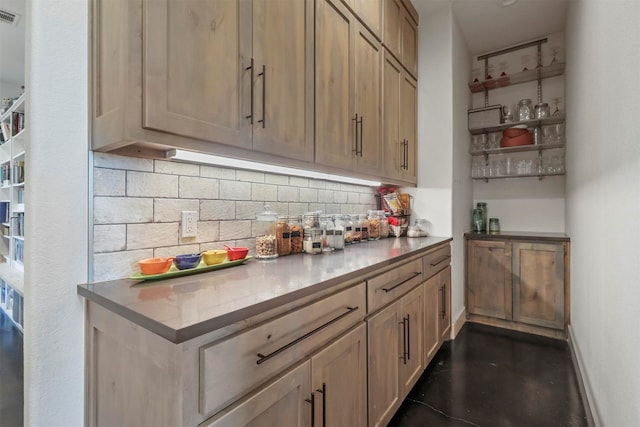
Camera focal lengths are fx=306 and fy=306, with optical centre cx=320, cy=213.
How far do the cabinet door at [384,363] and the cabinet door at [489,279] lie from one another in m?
1.90

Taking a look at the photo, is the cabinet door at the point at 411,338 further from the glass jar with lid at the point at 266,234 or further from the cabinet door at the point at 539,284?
the cabinet door at the point at 539,284

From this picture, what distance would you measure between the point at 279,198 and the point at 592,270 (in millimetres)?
1855

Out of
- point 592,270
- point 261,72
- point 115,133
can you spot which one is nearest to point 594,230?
point 592,270

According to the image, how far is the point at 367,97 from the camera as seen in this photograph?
2062 millimetres

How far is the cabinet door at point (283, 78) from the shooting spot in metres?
1.28

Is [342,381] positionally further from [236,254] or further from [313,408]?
[236,254]

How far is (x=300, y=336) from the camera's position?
0.96 meters

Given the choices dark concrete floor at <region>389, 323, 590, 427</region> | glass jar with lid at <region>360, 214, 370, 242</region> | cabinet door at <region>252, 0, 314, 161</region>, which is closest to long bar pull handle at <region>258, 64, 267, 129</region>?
cabinet door at <region>252, 0, 314, 161</region>

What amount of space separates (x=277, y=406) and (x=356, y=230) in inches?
62.0

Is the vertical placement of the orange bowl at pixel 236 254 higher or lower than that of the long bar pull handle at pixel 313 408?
higher

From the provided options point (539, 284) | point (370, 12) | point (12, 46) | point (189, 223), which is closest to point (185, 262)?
point (189, 223)

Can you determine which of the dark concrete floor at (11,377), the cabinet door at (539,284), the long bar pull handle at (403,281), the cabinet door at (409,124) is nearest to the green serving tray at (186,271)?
the long bar pull handle at (403,281)

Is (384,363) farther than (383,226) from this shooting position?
No

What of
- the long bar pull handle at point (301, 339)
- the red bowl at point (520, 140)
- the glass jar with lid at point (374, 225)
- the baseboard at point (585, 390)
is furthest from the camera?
the red bowl at point (520, 140)
